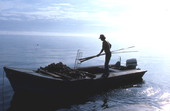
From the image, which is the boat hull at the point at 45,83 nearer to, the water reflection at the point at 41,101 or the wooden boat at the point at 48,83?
the wooden boat at the point at 48,83

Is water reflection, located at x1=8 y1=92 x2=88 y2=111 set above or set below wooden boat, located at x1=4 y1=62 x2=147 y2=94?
below

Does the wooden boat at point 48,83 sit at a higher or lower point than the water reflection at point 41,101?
higher

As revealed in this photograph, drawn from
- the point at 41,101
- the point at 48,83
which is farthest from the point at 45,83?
the point at 41,101

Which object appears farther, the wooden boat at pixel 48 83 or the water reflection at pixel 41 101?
the wooden boat at pixel 48 83

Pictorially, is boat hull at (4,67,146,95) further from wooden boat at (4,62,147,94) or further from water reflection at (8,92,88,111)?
water reflection at (8,92,88,111)

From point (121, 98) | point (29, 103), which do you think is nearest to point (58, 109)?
point (29, 103)

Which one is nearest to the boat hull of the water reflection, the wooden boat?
the wooden boat

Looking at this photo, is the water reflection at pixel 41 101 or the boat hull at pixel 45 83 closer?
the water reflection at pixel 41 101

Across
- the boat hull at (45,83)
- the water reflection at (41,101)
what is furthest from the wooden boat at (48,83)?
the water reflection at (41,101)

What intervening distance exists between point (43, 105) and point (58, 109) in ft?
3.88

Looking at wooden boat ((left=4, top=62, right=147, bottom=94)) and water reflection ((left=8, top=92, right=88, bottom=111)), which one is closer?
water reflection ((left=8, top=92, right=88, bottom=111))

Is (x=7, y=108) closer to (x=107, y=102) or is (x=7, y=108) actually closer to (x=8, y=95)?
(x=8, y=95)

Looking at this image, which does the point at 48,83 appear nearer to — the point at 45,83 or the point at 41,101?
the point at 45,83

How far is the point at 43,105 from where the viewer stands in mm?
12094
